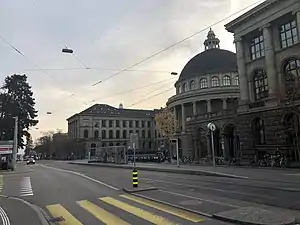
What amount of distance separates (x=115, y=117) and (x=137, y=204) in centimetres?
12313

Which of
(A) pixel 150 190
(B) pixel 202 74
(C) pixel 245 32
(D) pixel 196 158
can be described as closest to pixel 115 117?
(B) pixel 202 74

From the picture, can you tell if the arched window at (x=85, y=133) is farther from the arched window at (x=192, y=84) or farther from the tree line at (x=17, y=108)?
the tree line at (x=17, y=108)

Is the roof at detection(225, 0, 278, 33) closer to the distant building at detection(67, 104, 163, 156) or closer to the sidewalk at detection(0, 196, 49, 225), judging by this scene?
the sidewalk at detection(0, 196, 49, 225)

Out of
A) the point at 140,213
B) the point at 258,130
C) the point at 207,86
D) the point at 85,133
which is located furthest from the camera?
the point at 85,133

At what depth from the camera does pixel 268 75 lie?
3706 centimetres

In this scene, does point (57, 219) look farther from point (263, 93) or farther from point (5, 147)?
point (5, 147)

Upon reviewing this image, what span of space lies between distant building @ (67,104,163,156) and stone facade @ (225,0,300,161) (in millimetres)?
84204

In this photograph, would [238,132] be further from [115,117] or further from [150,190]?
[115,117]

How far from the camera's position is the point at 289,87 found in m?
30.5

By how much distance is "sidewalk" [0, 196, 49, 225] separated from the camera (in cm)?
1023

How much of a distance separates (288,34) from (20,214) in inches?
1327

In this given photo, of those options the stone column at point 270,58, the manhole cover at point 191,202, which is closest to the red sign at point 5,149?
the stone column at point 270,58

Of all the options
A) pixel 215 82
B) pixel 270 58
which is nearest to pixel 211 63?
pixel 215 82

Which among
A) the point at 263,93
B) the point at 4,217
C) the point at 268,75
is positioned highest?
the point at 268,75
